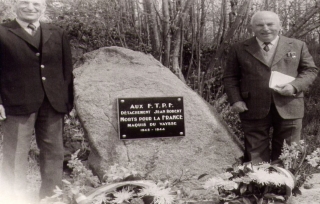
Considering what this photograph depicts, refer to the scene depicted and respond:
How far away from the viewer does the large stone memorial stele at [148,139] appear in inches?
172

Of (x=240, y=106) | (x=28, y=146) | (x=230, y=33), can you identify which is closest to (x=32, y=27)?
(x=28, y=146)

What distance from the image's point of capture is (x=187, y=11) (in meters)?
6.74

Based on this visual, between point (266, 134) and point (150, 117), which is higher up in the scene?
point (150, 117)

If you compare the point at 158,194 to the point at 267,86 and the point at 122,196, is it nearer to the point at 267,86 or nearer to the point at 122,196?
the point at 122,196

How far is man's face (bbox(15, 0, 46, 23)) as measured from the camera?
375 centimetres

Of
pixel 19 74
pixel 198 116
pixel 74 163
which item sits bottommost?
pixel 74 163

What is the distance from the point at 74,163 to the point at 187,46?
Result: 4.41 metres

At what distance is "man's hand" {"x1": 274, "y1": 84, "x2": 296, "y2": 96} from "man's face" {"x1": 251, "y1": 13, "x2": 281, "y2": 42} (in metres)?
0.48

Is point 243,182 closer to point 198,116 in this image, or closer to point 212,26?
point 198,116

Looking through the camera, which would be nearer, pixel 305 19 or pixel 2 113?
pixel 2 113

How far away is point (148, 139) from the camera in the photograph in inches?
175

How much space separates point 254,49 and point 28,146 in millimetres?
2333

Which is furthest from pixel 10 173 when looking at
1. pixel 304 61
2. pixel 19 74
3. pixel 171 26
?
pixel 171 26

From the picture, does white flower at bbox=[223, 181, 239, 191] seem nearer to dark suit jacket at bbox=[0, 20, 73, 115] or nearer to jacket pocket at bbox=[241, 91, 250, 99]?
jacket pocket at bbox=[241, 91, 250, 99]
